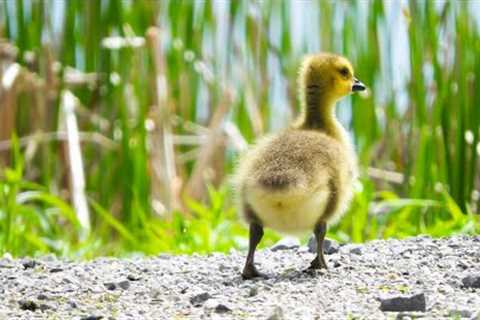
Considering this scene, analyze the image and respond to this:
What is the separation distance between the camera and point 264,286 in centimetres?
397

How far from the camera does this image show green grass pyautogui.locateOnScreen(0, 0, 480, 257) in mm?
7086

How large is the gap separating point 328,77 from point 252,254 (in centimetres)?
102

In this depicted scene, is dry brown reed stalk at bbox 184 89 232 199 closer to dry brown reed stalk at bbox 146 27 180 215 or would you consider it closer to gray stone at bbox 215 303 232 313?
dry brown reed stalk at bbox 146 27 180 215

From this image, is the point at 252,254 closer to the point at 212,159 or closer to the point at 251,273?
the point at 251,273

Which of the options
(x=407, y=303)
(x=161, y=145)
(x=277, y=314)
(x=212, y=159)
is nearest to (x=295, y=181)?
(x=407, y=303)

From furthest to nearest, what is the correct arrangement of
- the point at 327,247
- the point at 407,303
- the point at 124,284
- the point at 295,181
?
the point at 327,247, the point at 124,284, the point at 295,181, the point at 407,303

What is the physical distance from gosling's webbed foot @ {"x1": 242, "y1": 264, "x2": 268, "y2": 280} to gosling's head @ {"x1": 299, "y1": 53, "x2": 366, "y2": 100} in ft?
3.11

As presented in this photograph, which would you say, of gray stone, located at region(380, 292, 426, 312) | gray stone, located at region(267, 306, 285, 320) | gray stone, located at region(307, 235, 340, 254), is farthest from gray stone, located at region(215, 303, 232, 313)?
gray stone, located at region(307, 235, 340, 254)

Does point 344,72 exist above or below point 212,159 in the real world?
above

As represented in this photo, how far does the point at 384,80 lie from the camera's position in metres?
7.84

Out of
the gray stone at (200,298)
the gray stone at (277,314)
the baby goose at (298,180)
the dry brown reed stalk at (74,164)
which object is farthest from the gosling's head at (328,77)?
the dry brown reed stalk at (74,164)

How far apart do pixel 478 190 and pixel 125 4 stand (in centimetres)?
307

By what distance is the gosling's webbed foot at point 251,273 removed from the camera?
4215 mm

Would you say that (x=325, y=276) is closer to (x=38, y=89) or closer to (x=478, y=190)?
(x=478, y=190)
